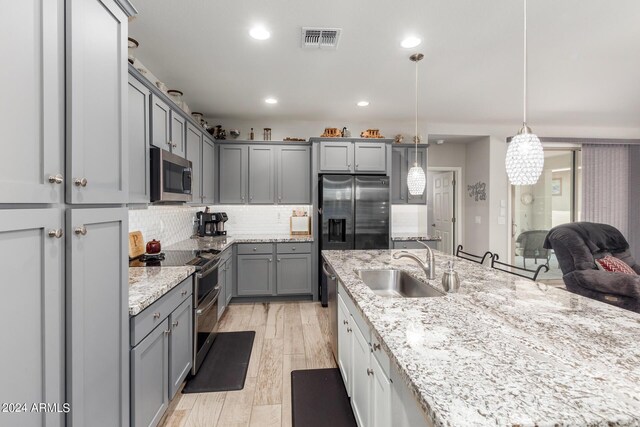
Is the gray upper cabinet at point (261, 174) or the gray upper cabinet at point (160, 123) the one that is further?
the gray upper cabinet at point (261, 174)

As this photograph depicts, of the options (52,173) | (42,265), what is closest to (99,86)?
(52,173)

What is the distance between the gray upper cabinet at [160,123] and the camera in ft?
7.73

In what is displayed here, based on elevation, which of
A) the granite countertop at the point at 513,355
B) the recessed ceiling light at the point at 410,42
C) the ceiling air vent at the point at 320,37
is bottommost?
the granite countertop at the point at 513,355

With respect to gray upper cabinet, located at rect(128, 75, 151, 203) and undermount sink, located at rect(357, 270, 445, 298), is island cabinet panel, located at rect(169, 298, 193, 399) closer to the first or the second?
gray upper cabinet, located at rect(128, 75, 151, 203)

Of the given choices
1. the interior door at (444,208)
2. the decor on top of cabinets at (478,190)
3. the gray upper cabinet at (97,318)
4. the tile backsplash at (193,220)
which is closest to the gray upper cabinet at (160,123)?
the tile backsplash at (193,220)

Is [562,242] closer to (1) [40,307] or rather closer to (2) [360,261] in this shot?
(2) [360,261]

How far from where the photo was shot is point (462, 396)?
74cm

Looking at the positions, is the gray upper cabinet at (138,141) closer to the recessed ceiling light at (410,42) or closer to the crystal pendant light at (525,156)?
the recessed ceiling light at (410,42)

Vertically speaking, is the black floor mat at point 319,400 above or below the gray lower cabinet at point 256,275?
below

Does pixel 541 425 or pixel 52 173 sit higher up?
pixel 52 173

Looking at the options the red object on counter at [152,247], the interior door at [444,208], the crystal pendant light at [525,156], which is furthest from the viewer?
the interior door at [444,208]

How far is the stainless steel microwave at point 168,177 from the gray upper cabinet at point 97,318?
41.9 inches

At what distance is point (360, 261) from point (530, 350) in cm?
160

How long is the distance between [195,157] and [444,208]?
198 inches
